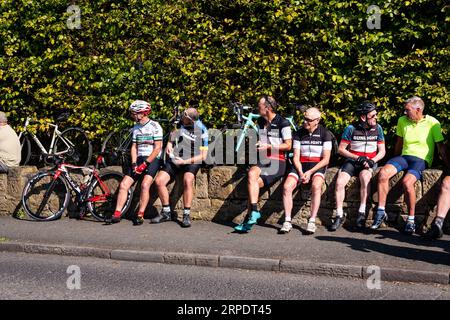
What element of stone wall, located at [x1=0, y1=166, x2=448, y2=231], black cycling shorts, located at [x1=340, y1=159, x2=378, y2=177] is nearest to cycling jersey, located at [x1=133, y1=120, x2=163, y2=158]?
stone wall, located at [x1=0, y1=166, x2=448, y2=231]

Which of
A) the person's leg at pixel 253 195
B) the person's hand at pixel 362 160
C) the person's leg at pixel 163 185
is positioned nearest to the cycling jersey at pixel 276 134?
the person's leg at pixel 253 195

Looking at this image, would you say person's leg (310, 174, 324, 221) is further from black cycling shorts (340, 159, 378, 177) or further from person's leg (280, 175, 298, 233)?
black cycling shorts (340, 159, 378, 177)

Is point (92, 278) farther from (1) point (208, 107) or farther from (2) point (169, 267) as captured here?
(1) point (208, 107)

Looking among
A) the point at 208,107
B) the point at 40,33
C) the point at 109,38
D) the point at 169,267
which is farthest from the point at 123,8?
the point at 169,267

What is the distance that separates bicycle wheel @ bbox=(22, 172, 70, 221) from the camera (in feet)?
35.3

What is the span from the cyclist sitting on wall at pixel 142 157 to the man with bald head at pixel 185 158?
6.6 inches

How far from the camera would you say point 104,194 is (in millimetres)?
10547

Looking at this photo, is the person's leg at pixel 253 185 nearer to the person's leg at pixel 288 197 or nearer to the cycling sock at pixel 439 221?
the person's leg at pixel 288 197

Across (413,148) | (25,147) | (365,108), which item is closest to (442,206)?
(413,148)

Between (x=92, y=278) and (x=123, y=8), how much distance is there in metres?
6.22

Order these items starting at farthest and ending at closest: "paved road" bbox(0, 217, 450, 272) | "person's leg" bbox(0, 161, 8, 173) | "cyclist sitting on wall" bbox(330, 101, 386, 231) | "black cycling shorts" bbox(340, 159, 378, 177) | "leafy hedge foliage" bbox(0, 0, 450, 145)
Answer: "person's leg" bbox(0, 161, 8, 173) < "leafy hedge foliage" bbox(0, 0, 450, 145) < "black cycling shorts" bbox(340, 159, 378, 177) < "cyclist sitting on wall" bbox(330, 101, 386, 231) < "paved road" bbox(0, 217, 450, 272)

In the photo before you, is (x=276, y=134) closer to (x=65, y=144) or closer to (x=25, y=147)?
(x=65, y=144)

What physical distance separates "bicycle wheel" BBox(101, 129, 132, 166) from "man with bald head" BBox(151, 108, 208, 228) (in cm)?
168
